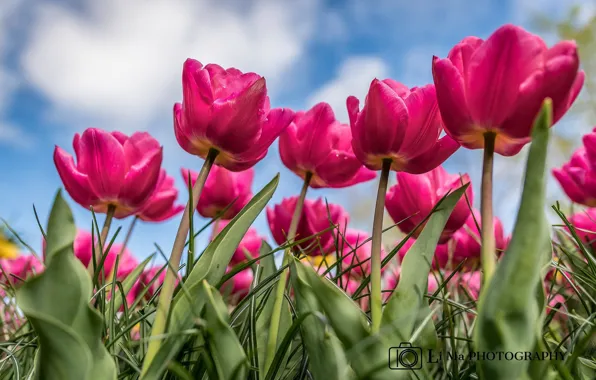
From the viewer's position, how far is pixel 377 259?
41 cm

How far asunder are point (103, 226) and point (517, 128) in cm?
42

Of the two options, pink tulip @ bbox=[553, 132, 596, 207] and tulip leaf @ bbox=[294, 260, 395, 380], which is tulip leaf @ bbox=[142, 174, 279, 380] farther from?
pink tulip @ bbox=[553, 132, 596, 207]

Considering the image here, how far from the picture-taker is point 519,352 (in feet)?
1.02

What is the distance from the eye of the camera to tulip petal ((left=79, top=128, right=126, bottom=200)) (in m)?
0.53

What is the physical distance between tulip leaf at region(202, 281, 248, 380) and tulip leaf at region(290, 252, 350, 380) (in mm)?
50

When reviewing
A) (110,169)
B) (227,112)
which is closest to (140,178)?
(110,169)

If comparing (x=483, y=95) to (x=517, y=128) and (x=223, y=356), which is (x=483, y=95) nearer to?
(x=517, y=128)

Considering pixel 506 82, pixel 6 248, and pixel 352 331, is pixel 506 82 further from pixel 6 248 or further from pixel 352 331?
pixel 6 248

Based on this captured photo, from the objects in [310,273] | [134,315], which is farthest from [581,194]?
[134,315]

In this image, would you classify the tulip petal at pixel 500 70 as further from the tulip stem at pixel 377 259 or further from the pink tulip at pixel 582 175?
the pink tulip at pixel 582 175

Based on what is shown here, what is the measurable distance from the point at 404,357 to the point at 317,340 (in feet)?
0.21

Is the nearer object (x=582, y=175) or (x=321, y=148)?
(x=321, y=148)

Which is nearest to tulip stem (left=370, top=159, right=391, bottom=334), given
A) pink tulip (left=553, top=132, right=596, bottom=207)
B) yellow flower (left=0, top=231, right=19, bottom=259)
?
pink tulip (left=553, top=132, right=596, bottom=207)

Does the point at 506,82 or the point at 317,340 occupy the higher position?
the point at 506,82
